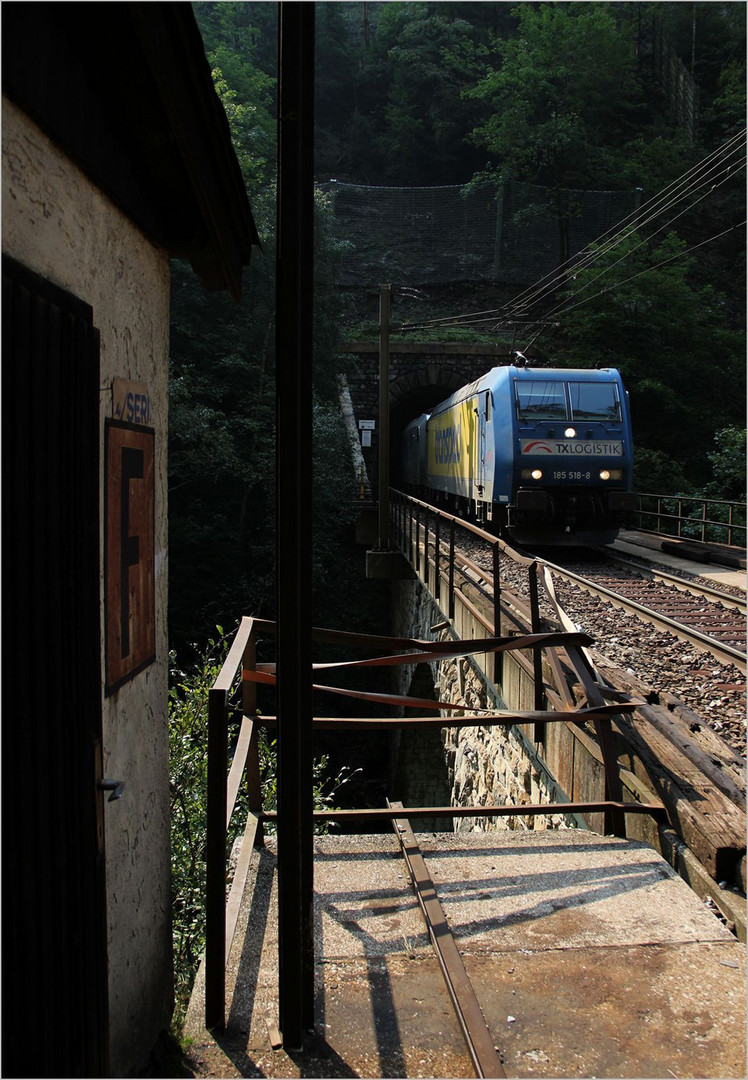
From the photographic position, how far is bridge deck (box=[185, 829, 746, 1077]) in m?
2.38

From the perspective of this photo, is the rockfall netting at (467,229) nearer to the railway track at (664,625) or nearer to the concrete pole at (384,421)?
the concrete pole at (384,421)

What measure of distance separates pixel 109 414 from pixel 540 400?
37.5 feet

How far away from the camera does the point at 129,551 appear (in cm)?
287

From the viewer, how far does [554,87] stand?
3744 cm

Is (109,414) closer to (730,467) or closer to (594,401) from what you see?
(594,401)

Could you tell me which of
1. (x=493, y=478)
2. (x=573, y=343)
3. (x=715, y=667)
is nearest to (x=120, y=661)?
(x=715, y=667)

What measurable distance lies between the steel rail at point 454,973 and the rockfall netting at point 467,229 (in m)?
36.0

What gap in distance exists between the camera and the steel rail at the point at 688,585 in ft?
30.6

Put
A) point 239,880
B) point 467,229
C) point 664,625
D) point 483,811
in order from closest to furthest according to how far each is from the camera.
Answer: point 239,880 < point 483,811 < point 664,625 < point 467,229

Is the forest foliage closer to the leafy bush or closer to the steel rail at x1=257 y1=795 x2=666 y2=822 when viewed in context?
the leafy bush

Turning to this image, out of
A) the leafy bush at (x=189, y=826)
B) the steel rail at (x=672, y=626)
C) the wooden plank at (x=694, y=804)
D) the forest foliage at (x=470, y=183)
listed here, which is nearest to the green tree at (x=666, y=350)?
the forest foliage at (x=470, y=183)

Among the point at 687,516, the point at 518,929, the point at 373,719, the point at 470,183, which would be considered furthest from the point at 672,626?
the point at 470,183

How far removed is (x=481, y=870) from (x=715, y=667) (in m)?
3.84

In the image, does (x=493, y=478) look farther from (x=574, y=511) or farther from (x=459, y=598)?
(x=459, y=598)
